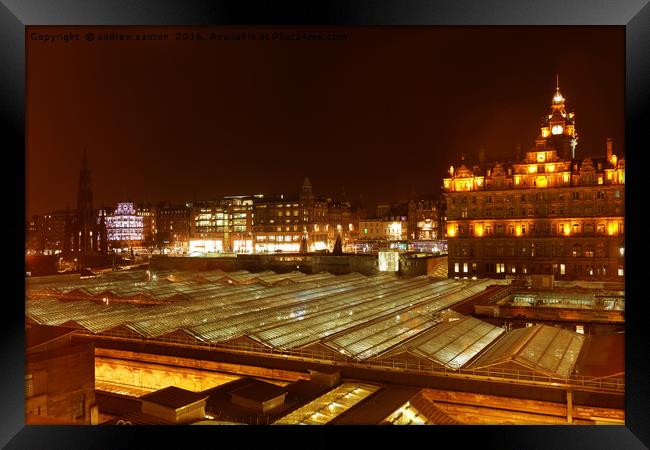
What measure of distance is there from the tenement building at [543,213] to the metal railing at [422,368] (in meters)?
27.4

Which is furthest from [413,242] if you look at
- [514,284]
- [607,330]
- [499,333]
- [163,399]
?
[163,399]

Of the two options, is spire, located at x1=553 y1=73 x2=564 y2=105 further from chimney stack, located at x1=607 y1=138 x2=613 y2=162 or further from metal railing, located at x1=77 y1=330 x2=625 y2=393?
metal railing, located at x1=77 y1=330 x2=625 y2=393

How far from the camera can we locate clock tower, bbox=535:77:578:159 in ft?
136

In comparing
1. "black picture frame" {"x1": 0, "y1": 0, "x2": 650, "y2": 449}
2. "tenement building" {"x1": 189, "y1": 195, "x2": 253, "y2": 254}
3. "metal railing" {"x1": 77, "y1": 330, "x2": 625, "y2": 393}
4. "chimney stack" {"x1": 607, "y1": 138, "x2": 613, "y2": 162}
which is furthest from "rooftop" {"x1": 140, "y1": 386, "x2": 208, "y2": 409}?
"tenement building" {"x1": 189, "y1": 195, "x2": 253, "y2": 254}

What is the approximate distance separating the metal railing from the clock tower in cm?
3259

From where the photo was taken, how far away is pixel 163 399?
31.2ft

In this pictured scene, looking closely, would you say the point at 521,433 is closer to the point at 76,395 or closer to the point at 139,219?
the point at 76,395

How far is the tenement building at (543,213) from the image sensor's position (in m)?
36.8

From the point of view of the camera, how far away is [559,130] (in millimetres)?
41500

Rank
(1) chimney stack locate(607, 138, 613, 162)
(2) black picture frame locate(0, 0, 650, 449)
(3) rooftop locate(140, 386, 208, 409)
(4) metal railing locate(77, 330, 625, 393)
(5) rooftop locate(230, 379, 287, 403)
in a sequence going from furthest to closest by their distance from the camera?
(1) chimney stack locate(607, 138, 613, 162) < (4) metal railing locate(77, 330, 625, 393) < (5) rooftop locate(230, 379, 287, 403) < (3) rooftop locate(140, 386, 208, 409) < (2) black picture frame locate(0, 0, 650, 449)

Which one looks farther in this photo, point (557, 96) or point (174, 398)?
point (557, 96)

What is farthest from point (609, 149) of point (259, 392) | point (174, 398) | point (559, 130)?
point (174, 398)

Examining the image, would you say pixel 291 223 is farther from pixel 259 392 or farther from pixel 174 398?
pixel 174 398

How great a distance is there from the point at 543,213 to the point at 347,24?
35849 millimetres
